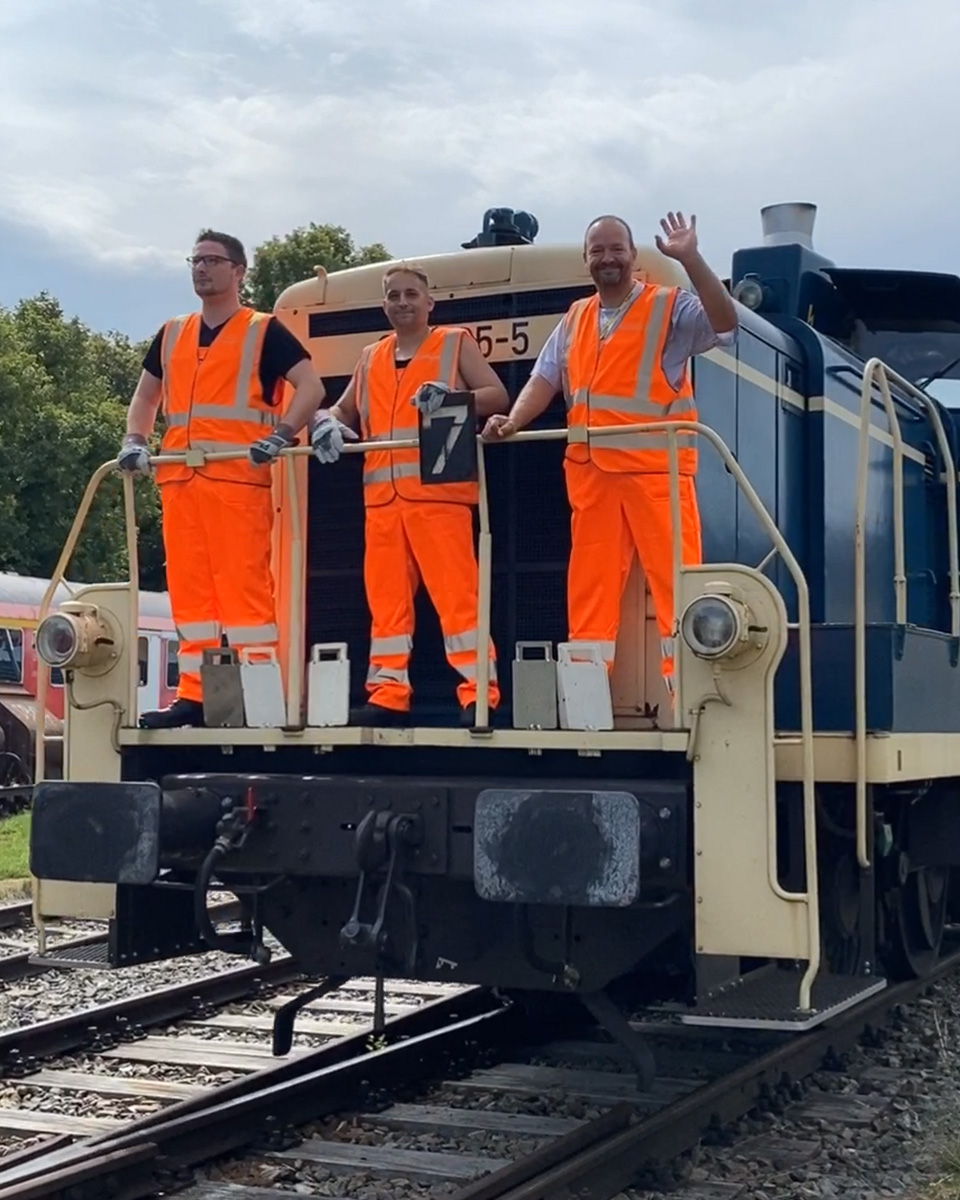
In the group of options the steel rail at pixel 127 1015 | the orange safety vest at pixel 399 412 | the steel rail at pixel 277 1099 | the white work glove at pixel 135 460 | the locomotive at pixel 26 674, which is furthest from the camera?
the locomotive at pixel 26 674

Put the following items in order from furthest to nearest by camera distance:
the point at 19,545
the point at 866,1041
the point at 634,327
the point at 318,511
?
the point at 19,545 → the point at 866,1041 → the point at 318,511 → the point at 634,327

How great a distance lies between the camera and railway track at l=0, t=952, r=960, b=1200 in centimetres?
443

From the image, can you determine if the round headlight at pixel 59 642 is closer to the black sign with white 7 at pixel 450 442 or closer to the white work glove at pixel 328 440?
the white work glove at pixel 328 440

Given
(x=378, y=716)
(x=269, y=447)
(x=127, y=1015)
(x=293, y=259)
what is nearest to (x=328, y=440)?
(x=269, y=447)

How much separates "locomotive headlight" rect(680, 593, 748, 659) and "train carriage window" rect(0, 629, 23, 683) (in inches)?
654

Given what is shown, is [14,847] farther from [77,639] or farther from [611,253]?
[611,253]

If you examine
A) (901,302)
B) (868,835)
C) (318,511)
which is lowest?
(868,835)

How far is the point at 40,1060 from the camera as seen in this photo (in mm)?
5914

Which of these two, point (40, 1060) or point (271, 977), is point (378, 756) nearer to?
point (40, 1060)

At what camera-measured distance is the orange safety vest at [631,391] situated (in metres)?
4.77

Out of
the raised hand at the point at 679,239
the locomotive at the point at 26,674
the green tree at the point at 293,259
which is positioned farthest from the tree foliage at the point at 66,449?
the raised hand at the point at 679,239

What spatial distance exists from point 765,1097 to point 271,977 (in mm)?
2823

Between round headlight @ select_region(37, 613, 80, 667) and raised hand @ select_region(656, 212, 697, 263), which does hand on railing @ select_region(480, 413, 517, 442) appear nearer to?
raised hand @ select_region(656, 212, 697, 263)

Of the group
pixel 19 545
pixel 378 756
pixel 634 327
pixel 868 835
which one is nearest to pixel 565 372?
pixel 634 327
